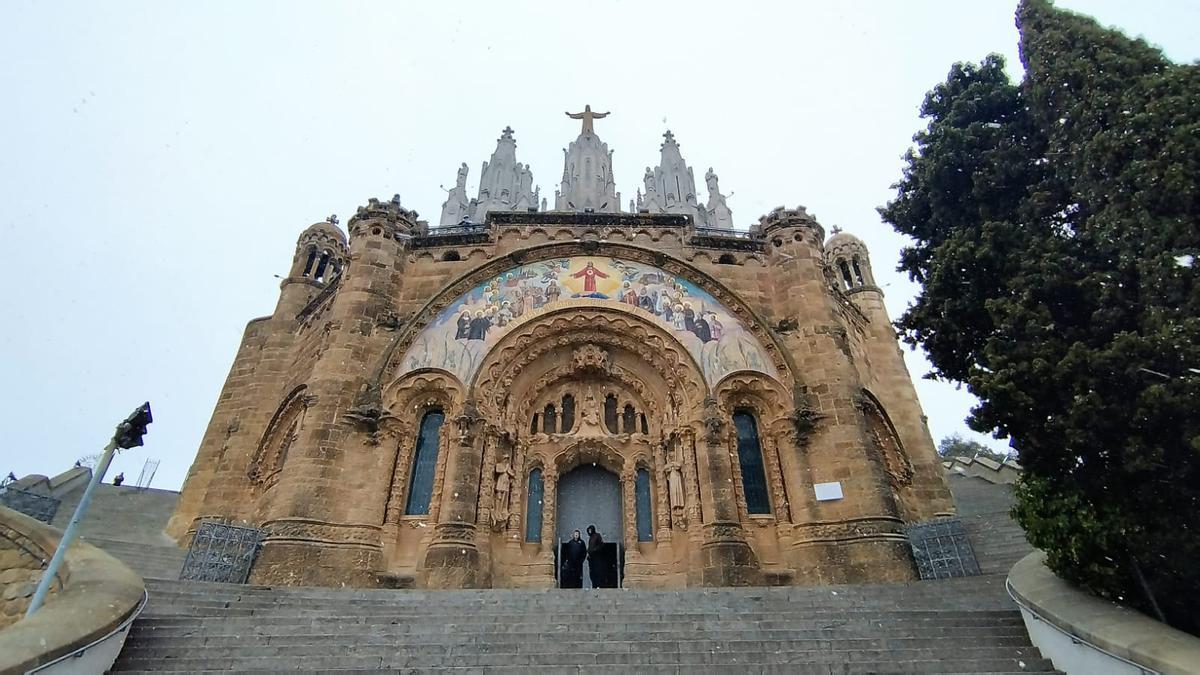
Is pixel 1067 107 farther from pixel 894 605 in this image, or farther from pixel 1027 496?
pixel 894 605

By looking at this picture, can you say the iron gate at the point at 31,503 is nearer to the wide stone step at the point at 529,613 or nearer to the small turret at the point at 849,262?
the wide stone step at the point at 529,613

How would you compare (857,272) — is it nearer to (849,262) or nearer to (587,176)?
(849,262)

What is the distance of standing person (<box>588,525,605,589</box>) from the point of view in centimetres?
1192

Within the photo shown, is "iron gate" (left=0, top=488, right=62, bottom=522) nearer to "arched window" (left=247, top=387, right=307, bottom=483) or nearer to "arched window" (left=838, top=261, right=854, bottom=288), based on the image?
"arched window" (left=247, top=387, right=307, bottom=483)

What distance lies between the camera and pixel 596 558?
1255 centimetres

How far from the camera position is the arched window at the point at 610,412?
15602 mm

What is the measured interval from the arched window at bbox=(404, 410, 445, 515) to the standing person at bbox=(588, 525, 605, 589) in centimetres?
392

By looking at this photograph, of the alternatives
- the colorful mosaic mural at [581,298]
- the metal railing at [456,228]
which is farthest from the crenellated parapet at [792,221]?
the metal railing at [456,228]

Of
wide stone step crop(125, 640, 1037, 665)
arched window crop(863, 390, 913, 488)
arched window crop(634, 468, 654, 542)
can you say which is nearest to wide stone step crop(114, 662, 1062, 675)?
wide stone step crop(125, 640, 1037, 665)

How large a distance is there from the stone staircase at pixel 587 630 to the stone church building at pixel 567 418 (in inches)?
115

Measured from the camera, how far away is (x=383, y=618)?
7.66 metres

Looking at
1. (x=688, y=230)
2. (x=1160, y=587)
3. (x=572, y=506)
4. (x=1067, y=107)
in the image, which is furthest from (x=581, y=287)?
(x=1160, y=587)

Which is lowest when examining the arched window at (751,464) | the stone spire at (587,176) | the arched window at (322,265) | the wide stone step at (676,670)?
the wide stone step at (676,670)

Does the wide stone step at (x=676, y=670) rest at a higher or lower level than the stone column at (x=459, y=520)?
lower
